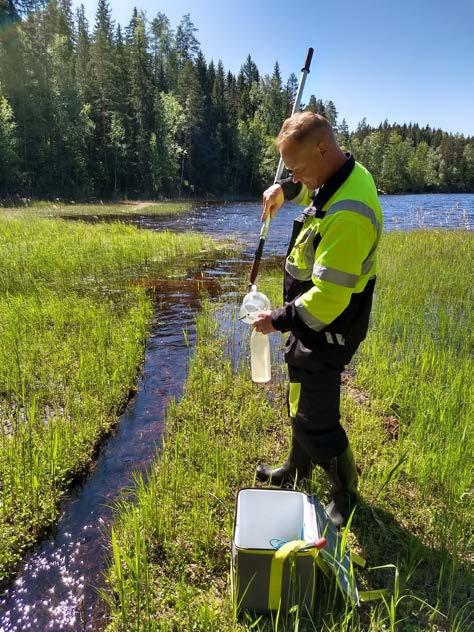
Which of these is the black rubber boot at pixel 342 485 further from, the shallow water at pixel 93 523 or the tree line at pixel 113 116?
the tree line at pixel 113 116

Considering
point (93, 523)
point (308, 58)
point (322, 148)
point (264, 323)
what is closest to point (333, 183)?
point (322, 148)

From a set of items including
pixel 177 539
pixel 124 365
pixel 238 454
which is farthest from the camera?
pixel 124 365

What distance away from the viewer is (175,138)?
57469mm

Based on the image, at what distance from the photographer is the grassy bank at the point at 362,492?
2.43 m

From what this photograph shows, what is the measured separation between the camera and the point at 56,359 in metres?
5.55

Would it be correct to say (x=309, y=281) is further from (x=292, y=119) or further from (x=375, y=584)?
(x=375, y=584)

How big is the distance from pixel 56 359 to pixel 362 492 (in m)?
4.09

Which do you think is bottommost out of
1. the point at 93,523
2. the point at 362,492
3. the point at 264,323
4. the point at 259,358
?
the point at 93,523

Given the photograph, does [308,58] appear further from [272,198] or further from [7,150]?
[7,150]

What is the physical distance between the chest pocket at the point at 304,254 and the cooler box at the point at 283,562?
1.44 m

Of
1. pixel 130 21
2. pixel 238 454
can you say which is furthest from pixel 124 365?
pixel 130 21

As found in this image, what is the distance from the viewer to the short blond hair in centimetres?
239

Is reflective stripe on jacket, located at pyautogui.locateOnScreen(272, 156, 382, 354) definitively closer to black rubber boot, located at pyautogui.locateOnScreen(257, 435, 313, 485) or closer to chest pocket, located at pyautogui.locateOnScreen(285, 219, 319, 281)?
chest pocket, located at pyautogui.locateOnScreen(285, 219, 319, 281)

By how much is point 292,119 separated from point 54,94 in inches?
1920
